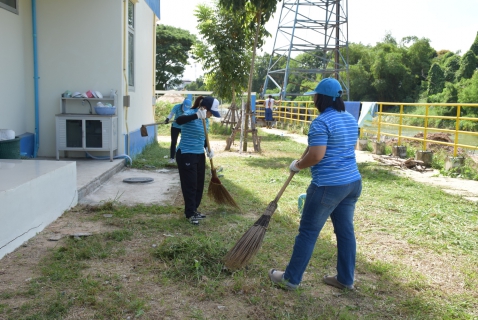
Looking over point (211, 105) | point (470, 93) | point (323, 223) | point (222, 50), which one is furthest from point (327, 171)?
point (470, 93)

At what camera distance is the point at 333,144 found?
3.45 m

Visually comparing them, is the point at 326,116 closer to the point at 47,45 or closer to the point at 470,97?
the point at 47,45

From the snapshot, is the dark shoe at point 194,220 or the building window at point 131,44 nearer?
the dark shoe at point 194,220

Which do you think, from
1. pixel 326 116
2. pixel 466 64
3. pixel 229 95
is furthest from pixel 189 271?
pixel 466 64

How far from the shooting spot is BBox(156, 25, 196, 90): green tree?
138ft

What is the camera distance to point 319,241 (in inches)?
195

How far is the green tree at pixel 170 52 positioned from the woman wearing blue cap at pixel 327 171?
40.0m

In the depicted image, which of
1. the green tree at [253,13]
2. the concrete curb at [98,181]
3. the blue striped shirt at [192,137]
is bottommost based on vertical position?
the concrete curb at [98,181]

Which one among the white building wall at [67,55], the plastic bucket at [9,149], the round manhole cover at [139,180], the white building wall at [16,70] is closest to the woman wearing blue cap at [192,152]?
the round manhole cover at [139,180]

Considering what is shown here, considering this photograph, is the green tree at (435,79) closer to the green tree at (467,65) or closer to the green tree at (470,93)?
the green tree at (467,65)

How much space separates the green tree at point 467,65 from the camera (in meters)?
35.9

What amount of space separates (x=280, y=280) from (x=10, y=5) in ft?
21.9

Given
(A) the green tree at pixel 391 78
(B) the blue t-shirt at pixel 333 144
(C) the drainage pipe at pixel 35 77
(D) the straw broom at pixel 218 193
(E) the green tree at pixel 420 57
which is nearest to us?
(B) the blue t-shirt at pixel 333 144

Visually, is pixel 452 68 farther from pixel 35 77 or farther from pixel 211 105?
pixel 211 105
